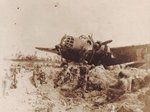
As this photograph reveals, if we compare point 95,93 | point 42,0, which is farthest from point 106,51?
point 42,0

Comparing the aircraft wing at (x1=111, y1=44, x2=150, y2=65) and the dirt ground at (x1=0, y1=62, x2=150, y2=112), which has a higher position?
the aircraft wing at (x1=111, y1=44, x2=150, y2=65)

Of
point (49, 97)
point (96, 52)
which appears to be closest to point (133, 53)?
point (96, 52)

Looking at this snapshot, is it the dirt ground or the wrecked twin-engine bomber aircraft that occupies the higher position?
the wrecked twin-engine bomber aircraft

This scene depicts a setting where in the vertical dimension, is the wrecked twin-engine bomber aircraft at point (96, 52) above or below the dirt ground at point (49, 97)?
above

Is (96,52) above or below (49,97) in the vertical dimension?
above

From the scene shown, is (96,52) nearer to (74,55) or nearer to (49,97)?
(74,55)

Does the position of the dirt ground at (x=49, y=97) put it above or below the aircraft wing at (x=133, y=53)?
below

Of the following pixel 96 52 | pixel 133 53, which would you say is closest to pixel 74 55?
pixel 96 52
